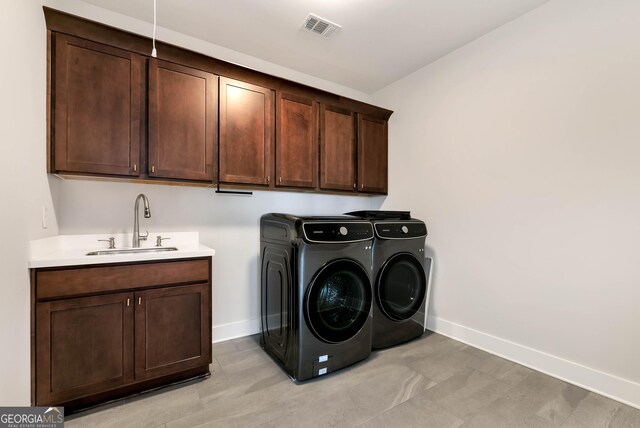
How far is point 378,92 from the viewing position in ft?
11.6

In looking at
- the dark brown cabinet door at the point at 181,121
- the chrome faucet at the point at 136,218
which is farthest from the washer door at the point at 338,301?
the chrome faucet at the point at 136,218

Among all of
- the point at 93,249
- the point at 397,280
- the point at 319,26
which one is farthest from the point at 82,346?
the point at 319,26

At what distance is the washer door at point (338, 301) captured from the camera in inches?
77.6

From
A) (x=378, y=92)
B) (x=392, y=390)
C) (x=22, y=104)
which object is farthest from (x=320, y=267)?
(x=378, y=92)

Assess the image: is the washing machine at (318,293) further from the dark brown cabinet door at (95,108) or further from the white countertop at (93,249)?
the dark brown cabinet door at (95,108)

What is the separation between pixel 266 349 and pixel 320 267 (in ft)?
3.26

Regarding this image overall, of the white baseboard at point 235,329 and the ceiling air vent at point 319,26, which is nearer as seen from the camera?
the ceiling air vent at point 319,26

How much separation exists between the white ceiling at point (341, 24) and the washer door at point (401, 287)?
1951 millimetres

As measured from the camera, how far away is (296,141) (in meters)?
2.63

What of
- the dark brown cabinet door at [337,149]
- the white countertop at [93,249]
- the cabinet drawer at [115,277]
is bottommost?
the cabinet drawer at [115,277]

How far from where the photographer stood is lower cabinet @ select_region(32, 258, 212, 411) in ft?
4.92

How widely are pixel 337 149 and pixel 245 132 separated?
3.23ft

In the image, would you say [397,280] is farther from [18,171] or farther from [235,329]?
[18,171]

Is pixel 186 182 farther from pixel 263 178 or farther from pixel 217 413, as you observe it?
pixel 217 413
